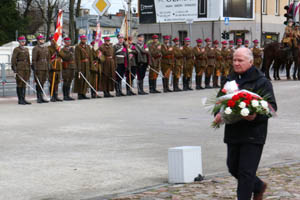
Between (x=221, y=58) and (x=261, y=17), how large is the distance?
32.9 meters

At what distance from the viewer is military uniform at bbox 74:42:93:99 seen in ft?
71.9

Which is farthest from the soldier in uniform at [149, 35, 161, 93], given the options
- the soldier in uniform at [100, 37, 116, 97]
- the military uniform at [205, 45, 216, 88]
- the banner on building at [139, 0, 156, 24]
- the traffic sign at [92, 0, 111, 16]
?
the banner on building at [139, 0, 156, 24]

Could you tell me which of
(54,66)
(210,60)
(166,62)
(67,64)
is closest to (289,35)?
(210,60)

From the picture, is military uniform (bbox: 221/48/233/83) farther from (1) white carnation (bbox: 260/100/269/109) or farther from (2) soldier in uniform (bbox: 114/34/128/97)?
(1) white carnation (bbox: 260/100/269/109)

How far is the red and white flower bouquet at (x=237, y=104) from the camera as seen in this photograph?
6.12m

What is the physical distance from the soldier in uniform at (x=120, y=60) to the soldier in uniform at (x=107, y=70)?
10.9 inches

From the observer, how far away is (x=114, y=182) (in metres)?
8.39

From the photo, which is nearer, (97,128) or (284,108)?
(97,128)

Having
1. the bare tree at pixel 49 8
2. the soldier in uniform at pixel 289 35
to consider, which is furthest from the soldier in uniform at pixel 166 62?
the bare tree at pixel 49 8

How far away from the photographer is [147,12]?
66.4 m

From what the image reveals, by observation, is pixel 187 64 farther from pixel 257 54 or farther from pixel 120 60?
pixel 257 54

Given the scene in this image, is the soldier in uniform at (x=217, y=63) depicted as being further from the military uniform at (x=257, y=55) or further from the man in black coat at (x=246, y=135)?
the man in black coat at (x=246, y=135)

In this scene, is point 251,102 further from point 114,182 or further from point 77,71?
point 77,71

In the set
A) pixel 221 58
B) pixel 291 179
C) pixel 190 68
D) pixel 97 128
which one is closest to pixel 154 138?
pixel 97 128
